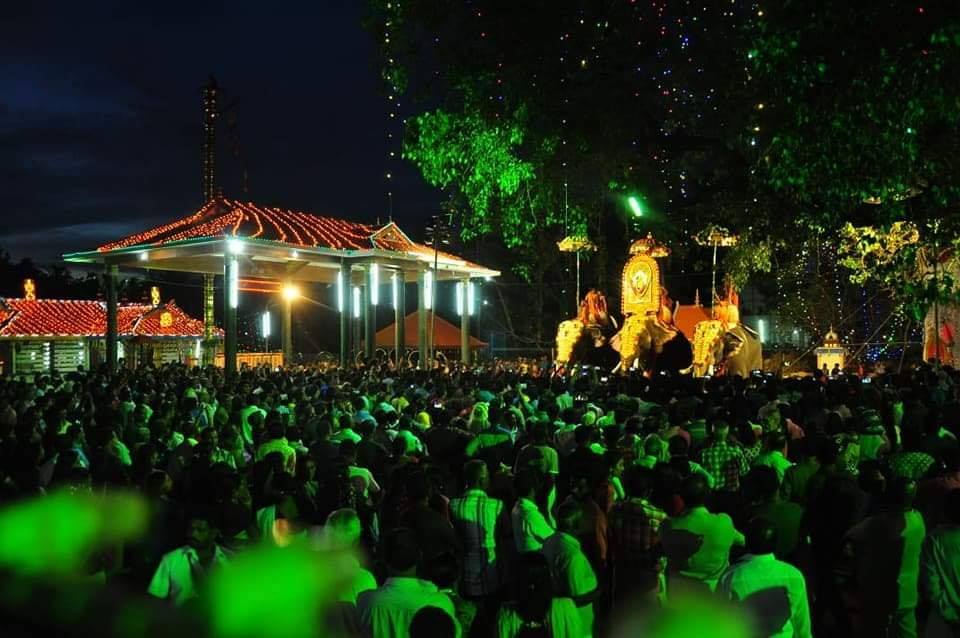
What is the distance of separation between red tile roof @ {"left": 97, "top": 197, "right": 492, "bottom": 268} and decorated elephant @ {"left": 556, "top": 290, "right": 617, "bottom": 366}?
5613 mm

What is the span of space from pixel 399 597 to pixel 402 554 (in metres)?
0.20

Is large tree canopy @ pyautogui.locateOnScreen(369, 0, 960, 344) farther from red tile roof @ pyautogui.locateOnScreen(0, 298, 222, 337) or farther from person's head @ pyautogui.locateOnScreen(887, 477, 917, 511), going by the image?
red tile roof @ pyautogui.locateOnScreen(0, 298, 222, 337)

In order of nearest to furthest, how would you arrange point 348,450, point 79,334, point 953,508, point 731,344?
point 953,508
point 348,450
point 731,344
point 79,334

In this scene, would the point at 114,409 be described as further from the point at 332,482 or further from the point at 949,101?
the point at 949,101

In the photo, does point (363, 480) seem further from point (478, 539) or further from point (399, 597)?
point (399, 597)

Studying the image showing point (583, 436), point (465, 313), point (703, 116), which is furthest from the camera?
point (465, 313)

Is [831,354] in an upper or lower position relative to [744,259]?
lower

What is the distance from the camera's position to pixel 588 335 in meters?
26.2

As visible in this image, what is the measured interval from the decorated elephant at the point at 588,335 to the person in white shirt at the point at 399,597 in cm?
2131

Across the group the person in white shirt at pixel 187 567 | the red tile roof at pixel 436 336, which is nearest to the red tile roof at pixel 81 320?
the red tile roof at pixel 436 336

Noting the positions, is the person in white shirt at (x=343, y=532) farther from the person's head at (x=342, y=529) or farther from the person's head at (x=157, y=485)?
the person's head at (x=157, y=485)

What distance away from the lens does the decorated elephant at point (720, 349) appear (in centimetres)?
2338

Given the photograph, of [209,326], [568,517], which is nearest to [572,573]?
[568,517]

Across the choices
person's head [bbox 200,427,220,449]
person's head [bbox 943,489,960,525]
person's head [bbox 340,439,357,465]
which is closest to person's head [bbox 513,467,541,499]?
person's head [bbox 340,439,357,465]
